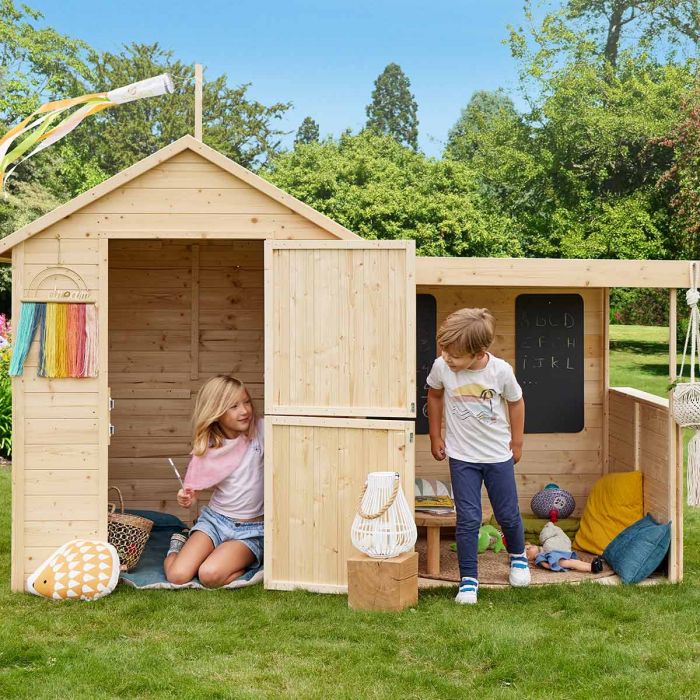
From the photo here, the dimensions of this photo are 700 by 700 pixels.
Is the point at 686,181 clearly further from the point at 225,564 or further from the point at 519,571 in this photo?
the point at 225,564

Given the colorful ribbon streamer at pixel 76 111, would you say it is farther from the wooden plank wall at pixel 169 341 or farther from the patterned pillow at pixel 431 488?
the patterned pillow at pixel 431 488

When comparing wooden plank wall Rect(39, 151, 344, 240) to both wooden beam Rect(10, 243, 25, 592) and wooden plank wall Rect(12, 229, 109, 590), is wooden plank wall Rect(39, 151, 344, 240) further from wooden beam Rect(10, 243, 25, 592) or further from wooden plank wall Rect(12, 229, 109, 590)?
wooden beam Rect(10, 243, 25, 592)

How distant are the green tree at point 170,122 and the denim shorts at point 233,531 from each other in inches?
1237

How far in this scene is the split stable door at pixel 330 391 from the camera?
615 cm

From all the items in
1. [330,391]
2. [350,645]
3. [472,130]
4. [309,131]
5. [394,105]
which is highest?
[394,105]

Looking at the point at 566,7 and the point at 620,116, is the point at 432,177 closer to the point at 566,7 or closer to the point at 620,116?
the point at 620,116

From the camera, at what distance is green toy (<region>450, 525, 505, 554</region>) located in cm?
738

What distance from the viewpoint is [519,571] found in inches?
250

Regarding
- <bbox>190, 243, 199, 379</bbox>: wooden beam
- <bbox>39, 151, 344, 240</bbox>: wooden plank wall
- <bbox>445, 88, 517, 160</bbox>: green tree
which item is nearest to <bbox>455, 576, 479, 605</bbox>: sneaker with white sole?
<bbox>39, 151, 344, 240</bbox>: wooden plank wall

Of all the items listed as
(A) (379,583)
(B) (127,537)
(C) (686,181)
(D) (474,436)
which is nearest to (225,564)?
(B) (127,537)

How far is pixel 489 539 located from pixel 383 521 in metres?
1.93

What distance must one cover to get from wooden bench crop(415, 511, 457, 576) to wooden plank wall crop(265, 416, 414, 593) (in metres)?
0.69

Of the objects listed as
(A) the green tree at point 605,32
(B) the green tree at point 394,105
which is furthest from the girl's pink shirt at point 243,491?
(B) the green tree at point 394,105

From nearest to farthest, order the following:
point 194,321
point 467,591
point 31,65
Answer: point 467,591
point 194,321
point 31,65
